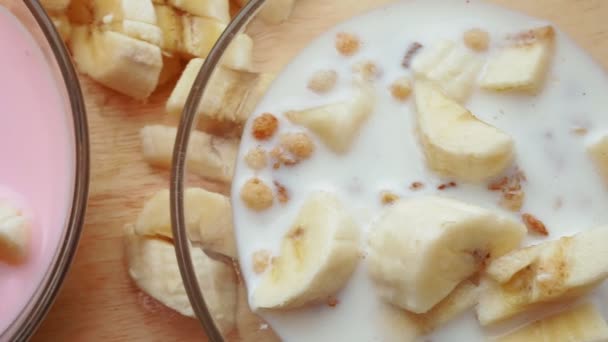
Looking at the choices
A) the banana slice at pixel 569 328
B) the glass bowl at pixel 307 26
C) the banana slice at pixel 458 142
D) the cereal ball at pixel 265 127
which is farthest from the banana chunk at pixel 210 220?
the banana slice at pixel 569 328

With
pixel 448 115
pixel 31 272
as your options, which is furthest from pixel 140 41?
pixel 448 115

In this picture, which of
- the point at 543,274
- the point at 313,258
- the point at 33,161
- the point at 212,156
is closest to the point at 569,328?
the point at 543,274

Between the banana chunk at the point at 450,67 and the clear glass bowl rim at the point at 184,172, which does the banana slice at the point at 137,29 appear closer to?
the clear glass bowl rim at the point at 184,172

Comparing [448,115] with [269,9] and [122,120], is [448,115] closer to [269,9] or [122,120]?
[269,9]

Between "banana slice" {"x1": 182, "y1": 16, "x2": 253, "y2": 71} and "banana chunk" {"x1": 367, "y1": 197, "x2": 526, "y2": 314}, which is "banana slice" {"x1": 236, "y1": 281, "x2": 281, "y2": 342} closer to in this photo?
"banana chunk" {"x1": 367, "y1": 197, "x2": 526, "y2": 314}

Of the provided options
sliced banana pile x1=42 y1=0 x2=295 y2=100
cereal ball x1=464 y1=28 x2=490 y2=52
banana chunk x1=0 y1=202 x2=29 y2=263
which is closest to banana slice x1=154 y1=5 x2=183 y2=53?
sliced banana pile x1=42 y1=0 x2=295 y2=100
